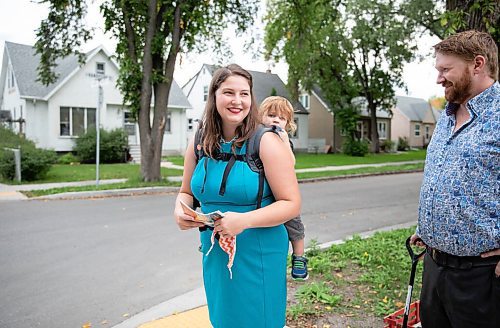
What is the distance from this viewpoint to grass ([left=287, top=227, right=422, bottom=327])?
3.96m

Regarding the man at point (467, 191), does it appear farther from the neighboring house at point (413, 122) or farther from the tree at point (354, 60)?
the neighboring house at point (413, 122)

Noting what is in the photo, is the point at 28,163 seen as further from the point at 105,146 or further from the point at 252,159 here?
the point at 252,159

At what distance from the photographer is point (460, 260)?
2258 mm

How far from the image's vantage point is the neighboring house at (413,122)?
177 feet

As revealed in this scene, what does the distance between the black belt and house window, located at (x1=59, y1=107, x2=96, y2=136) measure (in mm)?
25240

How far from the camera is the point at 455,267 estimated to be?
7.45 feet

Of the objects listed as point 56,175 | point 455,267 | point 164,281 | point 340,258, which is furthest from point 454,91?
point 56,175

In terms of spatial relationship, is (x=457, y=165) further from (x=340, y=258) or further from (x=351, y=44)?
(x=351, y=44)

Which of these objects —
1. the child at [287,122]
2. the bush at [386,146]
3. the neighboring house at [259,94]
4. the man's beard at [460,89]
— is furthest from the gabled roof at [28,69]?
the bush at [386,146]

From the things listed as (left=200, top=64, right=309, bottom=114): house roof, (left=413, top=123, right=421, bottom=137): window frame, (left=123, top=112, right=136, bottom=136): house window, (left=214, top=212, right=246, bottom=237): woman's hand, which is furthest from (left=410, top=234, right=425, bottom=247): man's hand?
(left=413, top=123, right=421, bottom=137): window frame

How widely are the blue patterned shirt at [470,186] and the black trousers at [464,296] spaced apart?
12cm

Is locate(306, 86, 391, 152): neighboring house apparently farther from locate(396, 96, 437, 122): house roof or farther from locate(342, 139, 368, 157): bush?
locate(396, 96, 437, 122): house roof

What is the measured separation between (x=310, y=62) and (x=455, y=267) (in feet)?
104

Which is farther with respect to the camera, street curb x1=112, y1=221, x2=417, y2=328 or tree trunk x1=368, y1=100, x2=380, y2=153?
tree trunk x1=368, y1=100, x2=380, y2=153
